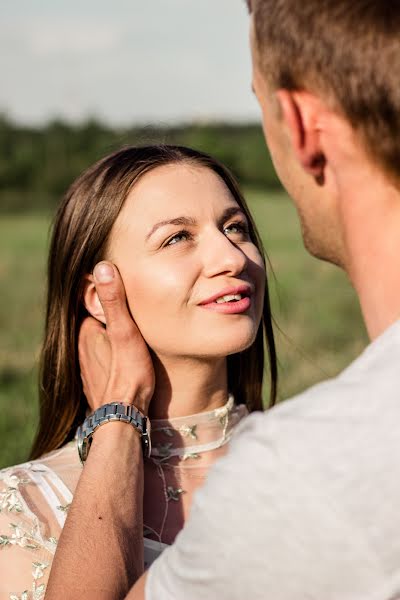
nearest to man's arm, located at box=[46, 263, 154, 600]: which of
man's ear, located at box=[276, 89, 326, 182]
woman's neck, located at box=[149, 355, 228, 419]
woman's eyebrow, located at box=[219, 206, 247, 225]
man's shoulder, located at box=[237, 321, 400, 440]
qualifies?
woman's neck, located at box=[149, 355, 228, 419]

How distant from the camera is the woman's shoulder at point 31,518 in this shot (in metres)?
2.80

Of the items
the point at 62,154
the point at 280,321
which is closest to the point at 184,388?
the point at 280,321

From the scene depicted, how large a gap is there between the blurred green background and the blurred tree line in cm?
5

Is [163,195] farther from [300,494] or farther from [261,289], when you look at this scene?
[300,494]

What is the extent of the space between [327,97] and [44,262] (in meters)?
20.9

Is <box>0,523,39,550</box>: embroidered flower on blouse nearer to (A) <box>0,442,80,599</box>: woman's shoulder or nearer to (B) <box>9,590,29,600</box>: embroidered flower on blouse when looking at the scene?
(A) <box>0,442,80,599</box>: woman's shoulder

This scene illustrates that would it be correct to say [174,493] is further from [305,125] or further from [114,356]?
[305,125]

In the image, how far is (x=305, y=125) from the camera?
2012 mm

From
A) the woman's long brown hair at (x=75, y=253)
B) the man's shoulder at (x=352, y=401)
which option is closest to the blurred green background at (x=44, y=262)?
the woman's long brown hair at (x=75, y=253)

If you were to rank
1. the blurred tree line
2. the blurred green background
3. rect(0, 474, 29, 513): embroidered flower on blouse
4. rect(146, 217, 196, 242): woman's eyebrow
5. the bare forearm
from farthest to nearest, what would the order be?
the blurred tree line
the blurred green background
rect(146, 217, 196, 242): woman's eyebrow
rect(0, 474, 29, 513): embroidered flower on blouse
the bare forearm

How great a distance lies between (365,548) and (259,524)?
199mm

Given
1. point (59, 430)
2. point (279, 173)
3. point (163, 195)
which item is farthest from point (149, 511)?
point (279, 173)

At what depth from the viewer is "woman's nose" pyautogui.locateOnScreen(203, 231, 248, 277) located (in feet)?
10.4

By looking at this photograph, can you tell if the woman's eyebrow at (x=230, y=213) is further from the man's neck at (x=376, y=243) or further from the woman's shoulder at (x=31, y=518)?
the man's neck at (x=376, y=243)
